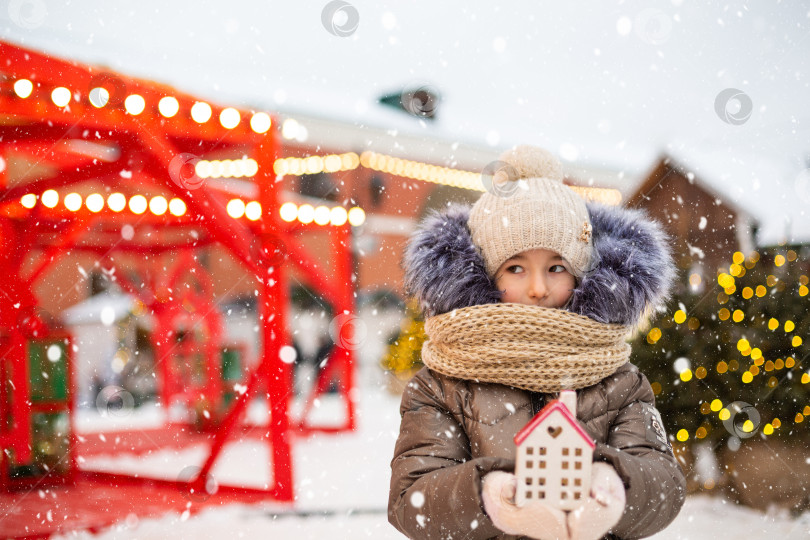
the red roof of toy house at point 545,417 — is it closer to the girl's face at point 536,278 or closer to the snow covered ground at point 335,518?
the girl's face at point 536,278

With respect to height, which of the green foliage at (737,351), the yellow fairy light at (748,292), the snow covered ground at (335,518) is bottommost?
the snow covered ground at (335,518)

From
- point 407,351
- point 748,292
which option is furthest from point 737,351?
point 407,351

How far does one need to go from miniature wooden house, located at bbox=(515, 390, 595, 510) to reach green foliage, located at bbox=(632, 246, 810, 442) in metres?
1.69

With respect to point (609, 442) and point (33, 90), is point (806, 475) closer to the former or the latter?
point (609, 442)

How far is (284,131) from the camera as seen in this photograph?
297 centimetres

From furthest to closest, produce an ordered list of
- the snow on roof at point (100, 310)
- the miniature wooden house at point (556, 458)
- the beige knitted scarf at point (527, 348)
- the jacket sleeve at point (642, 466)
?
1. the snow on roof at point (100, 310)
2. the beige knitted scarf at point (527, 348)
3. the jacket sleeve at point (642, 466)
4. the miniature wooden house at point (556, 458)

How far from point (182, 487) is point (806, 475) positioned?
87.3 inches

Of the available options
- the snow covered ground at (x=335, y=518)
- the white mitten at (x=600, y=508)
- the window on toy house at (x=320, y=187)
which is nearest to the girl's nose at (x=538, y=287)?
the white mitten at (x=600, y=508)

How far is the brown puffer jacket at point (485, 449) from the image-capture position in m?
0.84

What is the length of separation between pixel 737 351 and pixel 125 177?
2.28 metres

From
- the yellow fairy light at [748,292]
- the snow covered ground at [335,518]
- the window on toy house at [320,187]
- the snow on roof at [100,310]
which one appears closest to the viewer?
the snow covered ground at [335,518]

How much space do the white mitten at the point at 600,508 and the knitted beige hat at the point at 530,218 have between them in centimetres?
34

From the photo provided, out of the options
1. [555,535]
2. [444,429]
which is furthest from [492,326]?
[555,535]

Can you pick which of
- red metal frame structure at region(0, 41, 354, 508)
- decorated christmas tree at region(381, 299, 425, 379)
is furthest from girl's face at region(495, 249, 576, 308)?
decorated christmas tree at region(381, 299, 425, 379)
